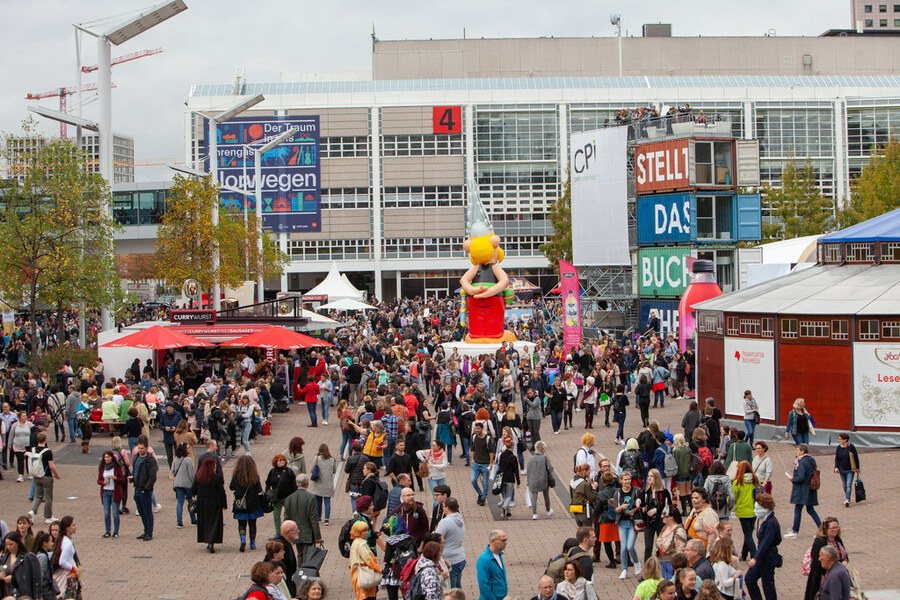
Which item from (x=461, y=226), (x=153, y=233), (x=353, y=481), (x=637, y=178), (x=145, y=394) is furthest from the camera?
(x=461, y=226)

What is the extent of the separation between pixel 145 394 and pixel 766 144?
A: 6765cm

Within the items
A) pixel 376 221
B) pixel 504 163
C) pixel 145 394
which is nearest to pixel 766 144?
pixel 504 163

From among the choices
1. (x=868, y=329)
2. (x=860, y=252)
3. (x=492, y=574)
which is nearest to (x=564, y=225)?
(x=860, y=252)

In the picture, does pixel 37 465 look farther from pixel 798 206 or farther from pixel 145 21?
pixel 798 206

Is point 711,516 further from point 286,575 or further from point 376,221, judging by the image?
point 376,221

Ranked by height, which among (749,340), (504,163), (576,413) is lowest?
(576,413)

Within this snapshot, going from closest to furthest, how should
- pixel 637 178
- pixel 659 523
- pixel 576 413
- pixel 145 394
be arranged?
pixel 659 523
pixel 145 394
pixel 576 413
pixel 637 178

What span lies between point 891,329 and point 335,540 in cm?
1225

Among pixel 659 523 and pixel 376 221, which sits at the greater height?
pixel 376 221

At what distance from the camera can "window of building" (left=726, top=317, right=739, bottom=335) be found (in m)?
23.2

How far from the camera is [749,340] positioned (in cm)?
2277

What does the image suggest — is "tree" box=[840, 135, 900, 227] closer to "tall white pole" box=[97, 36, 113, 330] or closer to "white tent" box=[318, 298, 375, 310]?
"white tent" box=[318, 298, 375, 310]

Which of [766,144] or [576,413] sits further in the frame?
[766,144]

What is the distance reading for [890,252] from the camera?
77.0 ft
